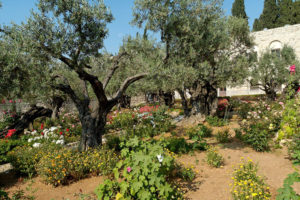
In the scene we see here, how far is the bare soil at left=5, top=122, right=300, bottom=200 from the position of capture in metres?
4.40

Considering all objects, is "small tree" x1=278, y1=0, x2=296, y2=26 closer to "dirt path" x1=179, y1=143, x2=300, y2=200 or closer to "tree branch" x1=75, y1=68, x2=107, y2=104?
"dirt path" x1=179, y1=143, x2=300, y2=200

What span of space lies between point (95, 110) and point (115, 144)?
172cm

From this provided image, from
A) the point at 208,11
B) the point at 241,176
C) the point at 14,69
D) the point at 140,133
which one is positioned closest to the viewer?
the point at 241,176

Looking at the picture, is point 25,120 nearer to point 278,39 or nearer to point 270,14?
point 278,39

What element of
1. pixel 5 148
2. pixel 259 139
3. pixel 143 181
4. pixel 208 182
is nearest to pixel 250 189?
pixel 208 182

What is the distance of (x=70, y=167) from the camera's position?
17.5 ft

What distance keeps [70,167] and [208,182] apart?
3.71 m

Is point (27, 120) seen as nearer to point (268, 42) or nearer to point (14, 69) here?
point (14, 69)

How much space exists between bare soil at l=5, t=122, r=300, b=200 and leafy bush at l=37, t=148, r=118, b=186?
22cm

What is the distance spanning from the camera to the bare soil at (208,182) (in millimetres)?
4402

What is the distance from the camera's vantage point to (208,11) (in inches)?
299

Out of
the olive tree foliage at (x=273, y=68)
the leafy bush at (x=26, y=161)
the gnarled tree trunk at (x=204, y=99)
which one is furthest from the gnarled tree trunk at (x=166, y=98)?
the leafy bush at (x=26, y=161)

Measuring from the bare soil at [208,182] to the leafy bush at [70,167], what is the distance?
0.73 feet

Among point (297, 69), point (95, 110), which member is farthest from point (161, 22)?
point (297, 69)
